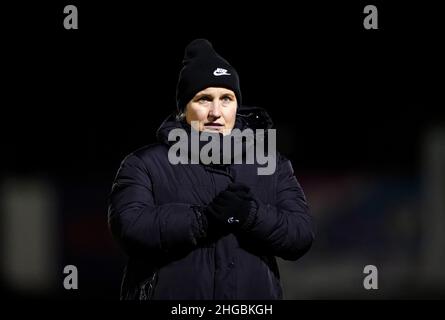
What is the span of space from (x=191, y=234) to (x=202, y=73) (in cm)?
72

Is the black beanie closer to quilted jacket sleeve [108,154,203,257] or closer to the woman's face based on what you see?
the woman's face

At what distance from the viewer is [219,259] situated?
2.62 metres

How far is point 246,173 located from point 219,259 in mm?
366

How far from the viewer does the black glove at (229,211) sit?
2529mm

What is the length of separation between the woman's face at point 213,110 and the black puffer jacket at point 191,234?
0.35 ft

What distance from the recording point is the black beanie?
2.83 m

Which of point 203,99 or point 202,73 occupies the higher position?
point 202,73

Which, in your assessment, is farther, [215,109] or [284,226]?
[215,109]

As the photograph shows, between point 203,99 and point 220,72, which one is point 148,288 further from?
point 220,72

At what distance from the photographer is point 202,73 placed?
287 centimetres

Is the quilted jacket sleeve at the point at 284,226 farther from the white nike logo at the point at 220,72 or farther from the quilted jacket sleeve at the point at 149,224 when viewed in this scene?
the white nike logo at the point at 220,72

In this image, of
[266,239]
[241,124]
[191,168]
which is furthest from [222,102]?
[266,239]

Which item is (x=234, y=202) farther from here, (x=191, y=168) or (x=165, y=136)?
(x=165, y=136)

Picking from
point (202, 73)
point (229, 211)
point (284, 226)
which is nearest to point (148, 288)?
point (229, 211)
